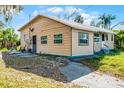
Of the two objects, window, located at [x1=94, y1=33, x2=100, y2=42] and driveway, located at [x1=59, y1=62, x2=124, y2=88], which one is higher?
window, located at [x1=94, y1=33, x2=100, y2=42]

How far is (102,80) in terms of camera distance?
659 cm

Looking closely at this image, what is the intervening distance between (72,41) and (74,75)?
4788mm

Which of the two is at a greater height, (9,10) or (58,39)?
(9,10)

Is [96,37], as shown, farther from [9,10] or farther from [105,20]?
[105,20]

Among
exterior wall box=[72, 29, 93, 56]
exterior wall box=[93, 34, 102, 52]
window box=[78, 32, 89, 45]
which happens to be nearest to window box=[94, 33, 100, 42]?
exterior wall box=[93, 34, 102, 52]

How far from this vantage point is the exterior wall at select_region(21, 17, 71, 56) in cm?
1190

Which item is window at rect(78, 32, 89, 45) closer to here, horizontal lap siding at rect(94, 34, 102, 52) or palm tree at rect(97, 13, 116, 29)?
horizontal lap siding at rect(94, 34, 102, 52)

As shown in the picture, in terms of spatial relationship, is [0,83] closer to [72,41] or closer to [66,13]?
[72,41]

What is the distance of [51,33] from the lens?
527 inches

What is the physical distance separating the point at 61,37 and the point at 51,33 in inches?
48.8

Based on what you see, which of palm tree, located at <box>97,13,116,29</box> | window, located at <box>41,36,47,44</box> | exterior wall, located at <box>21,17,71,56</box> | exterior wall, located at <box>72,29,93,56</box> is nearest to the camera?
exterior wall, located at <box>72,29,93,56</box>

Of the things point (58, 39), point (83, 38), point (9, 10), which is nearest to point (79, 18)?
point (83, 38)

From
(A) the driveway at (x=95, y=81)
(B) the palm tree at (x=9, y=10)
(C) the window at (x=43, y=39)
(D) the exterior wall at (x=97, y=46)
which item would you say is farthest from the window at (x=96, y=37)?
(A) the driveway at (x=95, y=81)

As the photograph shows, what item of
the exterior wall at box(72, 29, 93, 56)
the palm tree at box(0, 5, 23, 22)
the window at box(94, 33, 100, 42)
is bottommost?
the exterior wall at box(72, 29, 93, 56)
